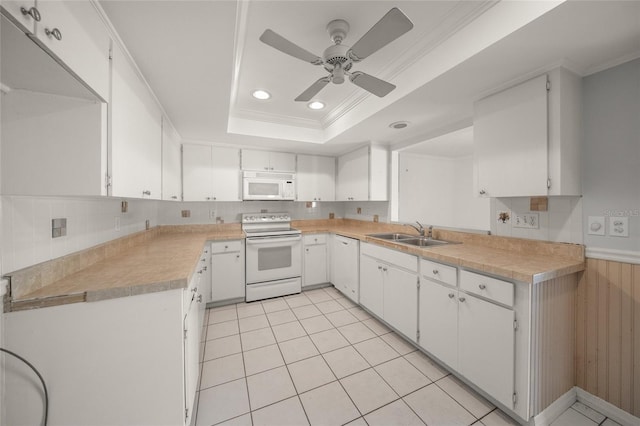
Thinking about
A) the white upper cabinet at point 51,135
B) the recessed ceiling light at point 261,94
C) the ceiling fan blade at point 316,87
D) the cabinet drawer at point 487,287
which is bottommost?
the cabinet drawer at point 487,287

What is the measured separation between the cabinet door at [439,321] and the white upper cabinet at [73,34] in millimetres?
2368

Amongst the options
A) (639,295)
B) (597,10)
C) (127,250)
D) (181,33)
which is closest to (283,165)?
(127,250)

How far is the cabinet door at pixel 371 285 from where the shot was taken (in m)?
2.51

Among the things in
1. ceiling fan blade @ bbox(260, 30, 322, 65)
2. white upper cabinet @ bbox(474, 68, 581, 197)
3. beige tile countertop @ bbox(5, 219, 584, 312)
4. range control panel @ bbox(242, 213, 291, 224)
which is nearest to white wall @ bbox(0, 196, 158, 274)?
beige tile countertop @ bbox(5, 219, 584, 312)

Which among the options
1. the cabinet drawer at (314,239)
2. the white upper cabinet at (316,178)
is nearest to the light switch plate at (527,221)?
the cabinet drawer at (314,239)

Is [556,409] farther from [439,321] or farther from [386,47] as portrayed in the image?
[386,47]

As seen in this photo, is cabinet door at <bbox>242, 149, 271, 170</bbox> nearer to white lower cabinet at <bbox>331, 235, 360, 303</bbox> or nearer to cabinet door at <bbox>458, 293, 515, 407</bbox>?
white lower cabinet at <bbox>331, 235, 360, 303</bbox>

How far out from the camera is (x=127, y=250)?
207 centimetres

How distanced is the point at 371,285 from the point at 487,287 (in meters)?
1.29

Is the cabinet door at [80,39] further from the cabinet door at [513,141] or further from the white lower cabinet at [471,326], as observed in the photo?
the cabinet door at [513,141]

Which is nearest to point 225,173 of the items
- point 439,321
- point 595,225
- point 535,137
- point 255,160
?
point 255,160

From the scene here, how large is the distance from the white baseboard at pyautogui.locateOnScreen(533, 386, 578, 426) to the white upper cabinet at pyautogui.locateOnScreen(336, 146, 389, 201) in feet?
7.80

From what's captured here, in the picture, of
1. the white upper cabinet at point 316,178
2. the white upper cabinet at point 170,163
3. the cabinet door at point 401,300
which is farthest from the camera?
the white upper cabinet at point 316,178

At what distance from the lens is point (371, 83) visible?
62.9 inches
